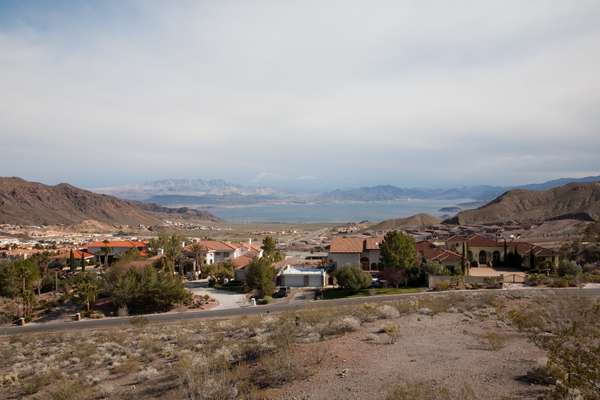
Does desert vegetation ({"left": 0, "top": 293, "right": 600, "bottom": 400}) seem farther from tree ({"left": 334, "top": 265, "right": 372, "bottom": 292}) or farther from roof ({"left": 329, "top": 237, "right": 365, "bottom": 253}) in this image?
roof ({"left": 329, "top": 237, "right": 365, "bottom": 253})

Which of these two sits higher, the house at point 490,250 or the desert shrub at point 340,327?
the desert shrub at point 340,327

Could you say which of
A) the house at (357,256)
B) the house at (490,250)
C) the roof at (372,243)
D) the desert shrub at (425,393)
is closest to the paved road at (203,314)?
the house at (357,256)

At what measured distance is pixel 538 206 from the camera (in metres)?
156

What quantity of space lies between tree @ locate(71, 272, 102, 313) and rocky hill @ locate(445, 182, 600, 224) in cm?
12037

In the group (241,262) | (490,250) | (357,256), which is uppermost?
(357,256)

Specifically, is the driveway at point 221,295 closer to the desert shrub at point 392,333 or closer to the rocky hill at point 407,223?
the desert shrub at point 392,333

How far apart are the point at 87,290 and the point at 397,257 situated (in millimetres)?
29579

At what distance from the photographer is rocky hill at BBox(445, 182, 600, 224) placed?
136062 millimetres

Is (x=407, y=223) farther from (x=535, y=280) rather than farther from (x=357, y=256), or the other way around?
(x=535, y=280)

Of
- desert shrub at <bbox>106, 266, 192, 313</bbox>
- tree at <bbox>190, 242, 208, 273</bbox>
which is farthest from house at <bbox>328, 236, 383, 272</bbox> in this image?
desert shrub at <bbox>106, 266, 192, 313</bbox>

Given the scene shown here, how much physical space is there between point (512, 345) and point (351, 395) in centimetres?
811

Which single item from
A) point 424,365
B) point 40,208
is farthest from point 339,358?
point 40,208

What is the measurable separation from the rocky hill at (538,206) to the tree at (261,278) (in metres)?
108

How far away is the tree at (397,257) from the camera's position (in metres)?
45.5
